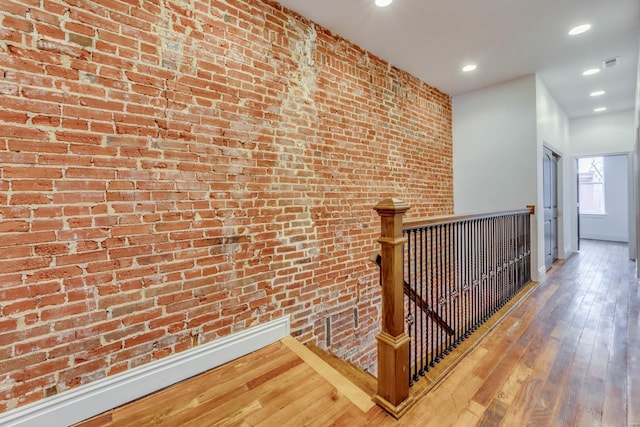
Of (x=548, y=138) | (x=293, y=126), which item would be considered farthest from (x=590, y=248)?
(x=293, y=126)

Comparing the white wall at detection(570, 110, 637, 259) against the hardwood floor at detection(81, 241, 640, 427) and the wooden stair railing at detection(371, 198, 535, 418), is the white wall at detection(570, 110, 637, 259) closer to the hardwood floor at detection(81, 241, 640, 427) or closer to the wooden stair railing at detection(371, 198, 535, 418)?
the wooden stair railing at detection(371, 198, 535, 418)

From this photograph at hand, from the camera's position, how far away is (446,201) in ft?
15.1

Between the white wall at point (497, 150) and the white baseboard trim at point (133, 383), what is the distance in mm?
3830

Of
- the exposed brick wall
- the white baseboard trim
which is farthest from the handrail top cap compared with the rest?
the white baseboard trim

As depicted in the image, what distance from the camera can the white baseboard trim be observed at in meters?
1.47

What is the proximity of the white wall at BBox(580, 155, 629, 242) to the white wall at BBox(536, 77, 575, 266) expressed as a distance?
239cm

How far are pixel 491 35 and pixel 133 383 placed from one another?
4.36 meters

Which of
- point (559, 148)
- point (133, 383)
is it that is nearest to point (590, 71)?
point (559, 148)

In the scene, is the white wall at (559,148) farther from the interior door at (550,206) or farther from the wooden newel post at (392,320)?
the wooden newel post at (392,320)

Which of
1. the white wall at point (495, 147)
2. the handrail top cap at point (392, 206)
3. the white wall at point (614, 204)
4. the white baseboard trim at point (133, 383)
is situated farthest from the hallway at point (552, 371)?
the white wall at point (614, 204)

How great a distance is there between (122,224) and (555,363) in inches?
122

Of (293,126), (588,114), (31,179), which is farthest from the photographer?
(588,114)

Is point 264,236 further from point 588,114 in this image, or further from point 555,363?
point 588,114

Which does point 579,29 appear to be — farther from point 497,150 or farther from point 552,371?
point 552,371
